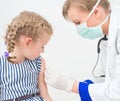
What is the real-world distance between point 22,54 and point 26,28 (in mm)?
161

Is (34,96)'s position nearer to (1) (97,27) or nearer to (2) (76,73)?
(1) (97,27)

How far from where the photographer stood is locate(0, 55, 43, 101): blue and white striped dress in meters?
1.67

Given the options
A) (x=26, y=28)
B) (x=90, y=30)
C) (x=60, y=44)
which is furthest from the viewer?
(x=60, y=44)

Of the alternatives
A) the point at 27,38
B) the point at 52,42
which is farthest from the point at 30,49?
the point at 52,42

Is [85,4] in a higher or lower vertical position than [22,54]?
higher

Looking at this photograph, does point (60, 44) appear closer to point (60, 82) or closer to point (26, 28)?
point (60, 82)

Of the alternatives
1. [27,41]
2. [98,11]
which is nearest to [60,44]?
[98,11]

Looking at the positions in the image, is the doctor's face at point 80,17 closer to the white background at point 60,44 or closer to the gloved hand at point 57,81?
the gloved hand at point 57,81

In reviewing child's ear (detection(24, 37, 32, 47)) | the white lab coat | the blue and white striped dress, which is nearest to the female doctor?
the white lab coat

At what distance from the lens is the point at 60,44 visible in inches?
106

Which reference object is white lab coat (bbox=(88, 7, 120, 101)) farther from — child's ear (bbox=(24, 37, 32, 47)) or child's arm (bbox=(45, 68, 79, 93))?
child's ear (bbox=(24, 37, 32, 47))

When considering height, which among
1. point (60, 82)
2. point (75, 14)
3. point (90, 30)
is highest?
point (75, 14)

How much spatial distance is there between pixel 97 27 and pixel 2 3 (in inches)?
42.0

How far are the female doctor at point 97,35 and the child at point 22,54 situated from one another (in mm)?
168
